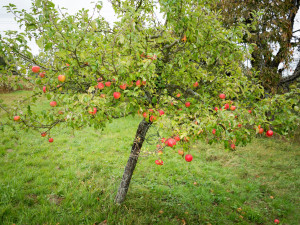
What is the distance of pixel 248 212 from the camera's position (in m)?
4.70

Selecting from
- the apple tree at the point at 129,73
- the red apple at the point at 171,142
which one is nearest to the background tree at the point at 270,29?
the apple tree at the point at 129,73

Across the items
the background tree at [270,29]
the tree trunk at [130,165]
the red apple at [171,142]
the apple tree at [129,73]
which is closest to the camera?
the apple tree at [129,73]

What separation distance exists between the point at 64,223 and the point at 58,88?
2.72m

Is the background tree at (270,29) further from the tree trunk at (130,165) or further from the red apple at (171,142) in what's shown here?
the red apple at (171,142)

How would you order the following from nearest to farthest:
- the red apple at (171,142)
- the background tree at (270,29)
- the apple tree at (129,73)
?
the apple tree at (129,73) < the red apple at (171,142) < the background tree at (270,29)

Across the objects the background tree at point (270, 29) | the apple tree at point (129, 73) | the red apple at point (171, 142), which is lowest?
the red apple at point (171, 142)

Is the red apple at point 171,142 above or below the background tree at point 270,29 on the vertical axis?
below

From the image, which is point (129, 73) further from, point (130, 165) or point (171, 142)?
point (130, 165)

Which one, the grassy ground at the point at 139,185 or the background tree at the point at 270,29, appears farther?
the background tree at the point at 270,29

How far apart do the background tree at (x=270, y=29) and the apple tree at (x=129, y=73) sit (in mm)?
5919

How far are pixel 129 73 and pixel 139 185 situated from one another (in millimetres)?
3952

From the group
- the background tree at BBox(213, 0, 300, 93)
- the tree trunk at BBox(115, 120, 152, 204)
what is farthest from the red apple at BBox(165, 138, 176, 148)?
the background tree at BBox(213, 0, 300, 93)

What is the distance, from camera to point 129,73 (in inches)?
100

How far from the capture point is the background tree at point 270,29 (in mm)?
8422
